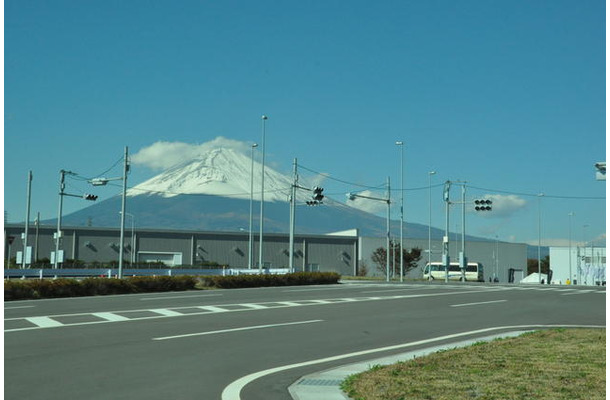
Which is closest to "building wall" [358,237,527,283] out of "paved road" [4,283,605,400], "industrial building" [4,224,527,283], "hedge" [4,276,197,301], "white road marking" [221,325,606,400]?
"industrial building" [4,224,527,283]

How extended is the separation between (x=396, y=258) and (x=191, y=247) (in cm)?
2503

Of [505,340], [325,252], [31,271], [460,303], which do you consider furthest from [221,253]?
[505,340]

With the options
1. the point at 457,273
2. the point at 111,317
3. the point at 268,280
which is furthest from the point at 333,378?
the point at 457,273

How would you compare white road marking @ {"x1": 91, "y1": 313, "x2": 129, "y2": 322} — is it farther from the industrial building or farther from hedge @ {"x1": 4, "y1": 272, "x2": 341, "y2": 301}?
the industrial building

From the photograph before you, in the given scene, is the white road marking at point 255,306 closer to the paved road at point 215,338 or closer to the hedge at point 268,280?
the paved road at point 215,338

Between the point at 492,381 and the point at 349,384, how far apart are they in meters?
1.73

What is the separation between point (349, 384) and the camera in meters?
9.41

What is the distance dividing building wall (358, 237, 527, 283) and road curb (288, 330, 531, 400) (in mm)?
91604

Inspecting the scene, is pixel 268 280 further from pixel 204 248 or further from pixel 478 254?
pixel 478 254

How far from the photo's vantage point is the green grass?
28.4 feet

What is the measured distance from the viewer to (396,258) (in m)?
96.2

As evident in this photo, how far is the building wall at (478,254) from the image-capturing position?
105438 millimetres

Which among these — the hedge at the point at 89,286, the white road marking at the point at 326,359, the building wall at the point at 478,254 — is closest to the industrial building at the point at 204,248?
the building wall at the point at 478,254

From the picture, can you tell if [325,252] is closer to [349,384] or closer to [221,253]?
[221,253]
